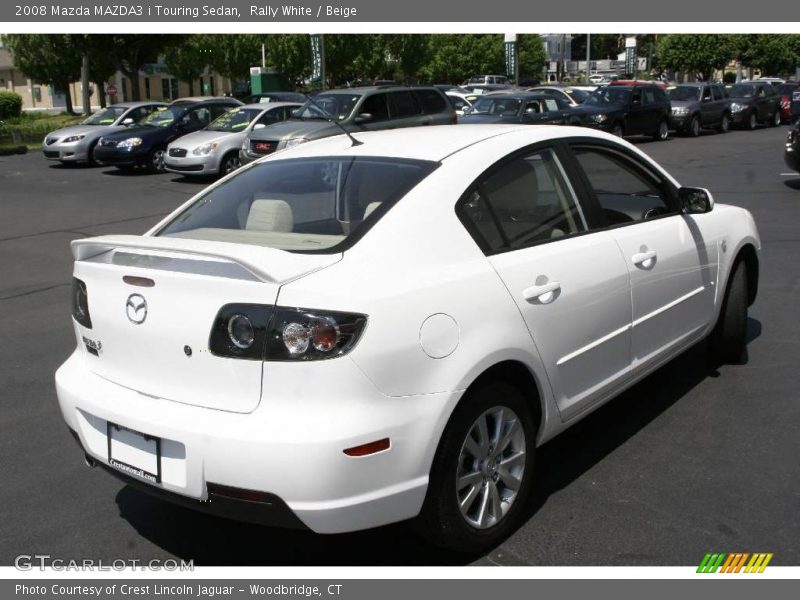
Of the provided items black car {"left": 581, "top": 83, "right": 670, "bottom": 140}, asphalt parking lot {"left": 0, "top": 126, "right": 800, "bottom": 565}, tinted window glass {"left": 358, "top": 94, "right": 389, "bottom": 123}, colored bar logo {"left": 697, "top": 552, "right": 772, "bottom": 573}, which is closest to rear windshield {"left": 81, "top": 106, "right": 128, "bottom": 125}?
tinted window glass {"left": 358, "top": 94, "right": 389, "bottom": 123}

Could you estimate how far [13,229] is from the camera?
12484 mm

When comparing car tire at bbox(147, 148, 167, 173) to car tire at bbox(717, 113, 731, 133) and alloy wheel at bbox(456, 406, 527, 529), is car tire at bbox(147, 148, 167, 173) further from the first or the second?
car tire at bbox(717, 113, 731, 133)

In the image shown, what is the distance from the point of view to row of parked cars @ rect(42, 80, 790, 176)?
1698 centimetres

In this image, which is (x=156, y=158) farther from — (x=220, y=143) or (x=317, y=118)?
(x=317, y=118)

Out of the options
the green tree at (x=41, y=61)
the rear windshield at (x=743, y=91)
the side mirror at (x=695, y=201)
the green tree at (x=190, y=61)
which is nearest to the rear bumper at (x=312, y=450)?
the side mirror at (x=695, y=201)

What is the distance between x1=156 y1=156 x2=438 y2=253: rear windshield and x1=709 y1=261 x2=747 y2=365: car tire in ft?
8.72

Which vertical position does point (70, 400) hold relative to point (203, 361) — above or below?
below

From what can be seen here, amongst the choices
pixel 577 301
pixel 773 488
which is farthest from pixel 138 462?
pixel 773 488

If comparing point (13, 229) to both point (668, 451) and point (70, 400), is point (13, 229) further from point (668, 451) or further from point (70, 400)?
point (668, 451)

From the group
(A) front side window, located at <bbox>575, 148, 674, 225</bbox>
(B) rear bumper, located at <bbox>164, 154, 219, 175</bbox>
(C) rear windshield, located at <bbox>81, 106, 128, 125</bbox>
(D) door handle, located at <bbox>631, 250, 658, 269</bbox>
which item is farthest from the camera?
(C) rear windshield, located at <bbox>81, 106, 128, 125</bbox>

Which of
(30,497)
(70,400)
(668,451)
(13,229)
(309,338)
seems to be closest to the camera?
(309,338)

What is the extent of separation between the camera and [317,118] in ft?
56.0

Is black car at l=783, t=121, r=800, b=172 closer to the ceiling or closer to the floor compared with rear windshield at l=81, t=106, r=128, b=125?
closer to the floor
